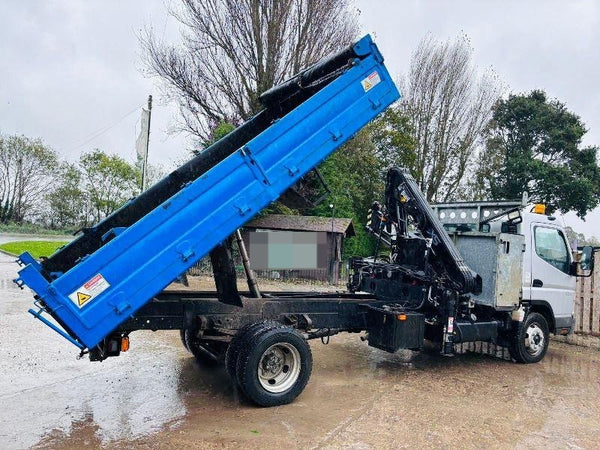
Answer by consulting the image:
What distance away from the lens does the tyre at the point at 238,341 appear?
16.9ft

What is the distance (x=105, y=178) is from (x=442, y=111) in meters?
31.8

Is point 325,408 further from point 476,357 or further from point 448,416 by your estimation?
point 476,357

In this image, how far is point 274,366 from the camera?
5.43m

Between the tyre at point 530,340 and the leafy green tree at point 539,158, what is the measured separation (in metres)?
22.2

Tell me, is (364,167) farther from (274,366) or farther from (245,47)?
(274,366)

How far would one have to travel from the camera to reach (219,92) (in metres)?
23.2

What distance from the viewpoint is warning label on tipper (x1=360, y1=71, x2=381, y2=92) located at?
5.39m

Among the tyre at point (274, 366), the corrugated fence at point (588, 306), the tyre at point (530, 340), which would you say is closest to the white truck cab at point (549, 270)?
the tyre at point (530, 340)

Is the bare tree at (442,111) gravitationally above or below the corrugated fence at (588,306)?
above

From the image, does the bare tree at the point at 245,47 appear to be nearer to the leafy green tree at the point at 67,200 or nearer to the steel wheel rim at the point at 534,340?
the steel wheel rim at the point at 534,340

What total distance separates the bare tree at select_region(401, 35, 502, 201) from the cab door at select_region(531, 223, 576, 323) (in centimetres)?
1902

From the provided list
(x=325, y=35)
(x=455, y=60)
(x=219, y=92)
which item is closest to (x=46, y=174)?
(x=219, y=92)

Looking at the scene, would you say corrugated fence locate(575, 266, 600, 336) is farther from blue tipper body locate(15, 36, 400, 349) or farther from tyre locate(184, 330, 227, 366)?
tyre locate(184, 330, 227, 366)

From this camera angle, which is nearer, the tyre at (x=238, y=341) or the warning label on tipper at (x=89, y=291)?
the warning label on tipper at (x=89, y=291)
